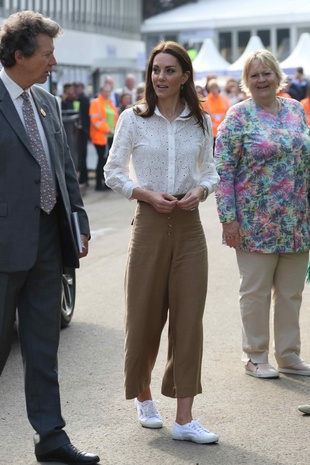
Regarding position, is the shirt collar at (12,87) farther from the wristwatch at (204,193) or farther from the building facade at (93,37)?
the building facade at (93,37)

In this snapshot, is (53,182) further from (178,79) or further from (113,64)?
(113,64)

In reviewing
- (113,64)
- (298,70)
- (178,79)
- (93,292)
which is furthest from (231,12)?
(178,79)

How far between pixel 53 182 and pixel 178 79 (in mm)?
905

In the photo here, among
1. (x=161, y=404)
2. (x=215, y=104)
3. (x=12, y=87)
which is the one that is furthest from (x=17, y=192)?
(x=215, y=104)

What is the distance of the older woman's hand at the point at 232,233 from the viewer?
6746mm

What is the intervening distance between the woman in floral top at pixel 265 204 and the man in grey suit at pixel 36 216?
1.68m

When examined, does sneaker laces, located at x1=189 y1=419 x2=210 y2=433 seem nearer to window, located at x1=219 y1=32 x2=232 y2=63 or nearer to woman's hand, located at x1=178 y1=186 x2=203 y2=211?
woman's hand, located at x1=178 y1=186 x2=203 y2=211

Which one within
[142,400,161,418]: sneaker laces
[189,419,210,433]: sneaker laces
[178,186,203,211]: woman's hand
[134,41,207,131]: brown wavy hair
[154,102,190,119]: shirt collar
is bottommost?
[142,400,161,418]: sneaker laces

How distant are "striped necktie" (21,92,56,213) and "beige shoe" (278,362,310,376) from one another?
2512 millimetres

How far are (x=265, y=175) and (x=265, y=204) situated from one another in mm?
181

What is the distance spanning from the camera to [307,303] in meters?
9.29

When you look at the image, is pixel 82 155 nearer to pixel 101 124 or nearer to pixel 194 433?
pixel 101 124

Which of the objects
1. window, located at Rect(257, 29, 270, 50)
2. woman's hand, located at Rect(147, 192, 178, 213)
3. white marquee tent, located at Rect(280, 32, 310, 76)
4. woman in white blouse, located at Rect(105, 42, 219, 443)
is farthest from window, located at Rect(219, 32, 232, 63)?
woman's hand, located at Rect(147, 192, 178, 213)

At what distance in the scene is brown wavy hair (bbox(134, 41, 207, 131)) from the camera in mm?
5492
